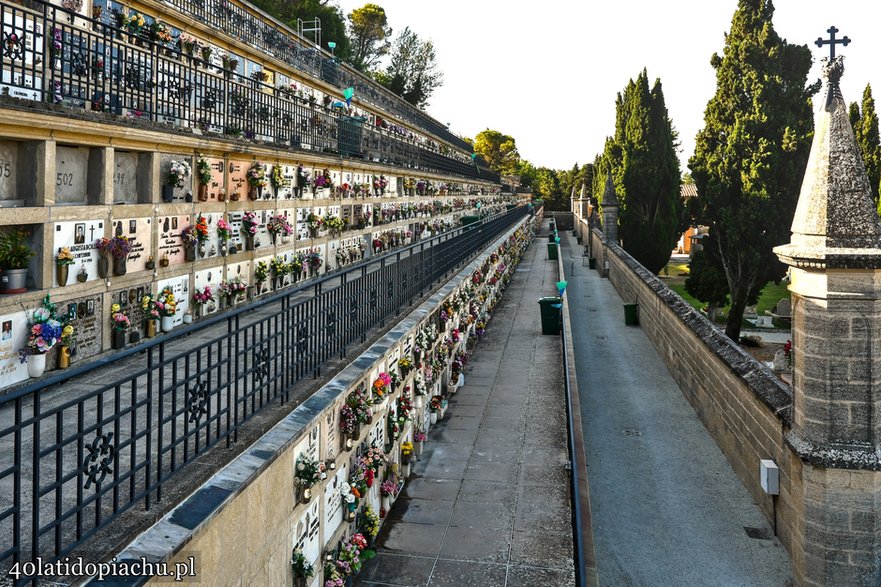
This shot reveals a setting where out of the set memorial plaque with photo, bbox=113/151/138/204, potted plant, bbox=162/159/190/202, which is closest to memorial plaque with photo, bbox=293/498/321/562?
memorial plaque with photo, bbox=113/151/138/204

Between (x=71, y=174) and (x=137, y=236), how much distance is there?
128 cm

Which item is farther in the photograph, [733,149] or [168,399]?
[733,149]

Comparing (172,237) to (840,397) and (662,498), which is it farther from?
(840,397)

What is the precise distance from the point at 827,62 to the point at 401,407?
22.5 ft

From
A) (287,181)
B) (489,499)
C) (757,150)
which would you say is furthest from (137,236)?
(757,150)

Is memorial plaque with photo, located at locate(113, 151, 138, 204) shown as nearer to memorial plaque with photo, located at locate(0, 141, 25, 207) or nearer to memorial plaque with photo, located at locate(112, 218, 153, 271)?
memorial plaque with photo, located at locate(112, 218, 153, 271)

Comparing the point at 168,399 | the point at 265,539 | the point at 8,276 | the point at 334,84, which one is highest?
the point at 334,84

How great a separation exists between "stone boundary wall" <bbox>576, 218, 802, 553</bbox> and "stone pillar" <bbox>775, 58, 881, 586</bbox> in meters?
0.36

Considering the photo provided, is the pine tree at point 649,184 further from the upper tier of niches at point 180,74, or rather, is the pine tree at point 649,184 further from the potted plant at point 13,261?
the potted plant at point 13,261

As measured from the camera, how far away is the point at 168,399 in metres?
5.74

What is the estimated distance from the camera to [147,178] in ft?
29.6

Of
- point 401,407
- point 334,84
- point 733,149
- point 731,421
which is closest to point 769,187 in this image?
point 733,149

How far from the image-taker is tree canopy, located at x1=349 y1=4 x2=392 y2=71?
6331cm

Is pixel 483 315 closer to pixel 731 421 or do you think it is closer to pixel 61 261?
pixel 731 421
